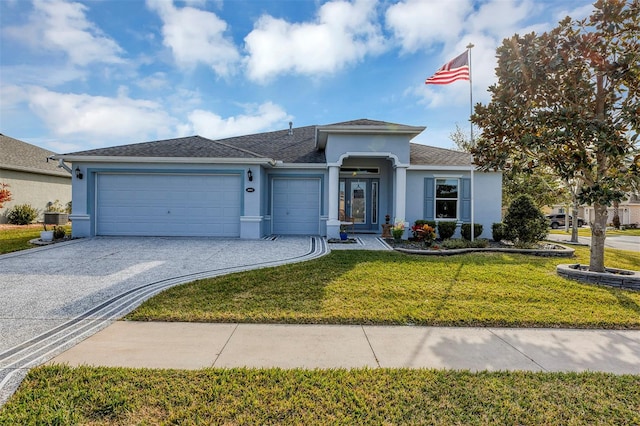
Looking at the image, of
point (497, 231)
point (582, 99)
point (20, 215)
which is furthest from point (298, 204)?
point (20, 215)

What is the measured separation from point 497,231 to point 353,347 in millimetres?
10890

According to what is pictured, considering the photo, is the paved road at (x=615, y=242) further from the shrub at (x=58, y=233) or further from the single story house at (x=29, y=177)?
the single story house at (x=29, y=177)

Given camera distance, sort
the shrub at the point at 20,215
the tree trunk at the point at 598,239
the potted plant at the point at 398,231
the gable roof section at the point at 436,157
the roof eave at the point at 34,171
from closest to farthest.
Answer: the tree trunk at the point at 598,239, the potted plant at the point at 398,231, the gable roof section at the point at 436,157, the roof eave at the point at 34,171, the shrub at the point at 20,215

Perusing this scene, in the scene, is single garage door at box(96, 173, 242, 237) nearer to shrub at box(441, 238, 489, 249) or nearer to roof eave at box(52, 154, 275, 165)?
roof eave at box(52, 154, 275, 165)

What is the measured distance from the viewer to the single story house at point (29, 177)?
648 inches

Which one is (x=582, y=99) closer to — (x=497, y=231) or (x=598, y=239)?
(x=598, y=239)

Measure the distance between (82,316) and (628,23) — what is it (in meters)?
10.3

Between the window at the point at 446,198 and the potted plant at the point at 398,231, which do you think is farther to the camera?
the window at the point at 446,198

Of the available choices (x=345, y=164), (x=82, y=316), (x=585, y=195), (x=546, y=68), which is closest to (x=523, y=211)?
(x=585, y=195)

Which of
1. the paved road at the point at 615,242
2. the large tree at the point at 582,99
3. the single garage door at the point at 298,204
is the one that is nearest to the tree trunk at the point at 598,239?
the large tree at the point at 582,99

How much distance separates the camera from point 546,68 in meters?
6.14

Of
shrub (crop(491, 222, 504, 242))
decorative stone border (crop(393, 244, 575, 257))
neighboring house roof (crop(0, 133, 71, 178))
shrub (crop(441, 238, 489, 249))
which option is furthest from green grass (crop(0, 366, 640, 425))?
neighboring house roof (crop(0, 133, 71, 178))

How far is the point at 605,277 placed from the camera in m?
6.28

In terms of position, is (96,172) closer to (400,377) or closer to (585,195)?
(400,377)
